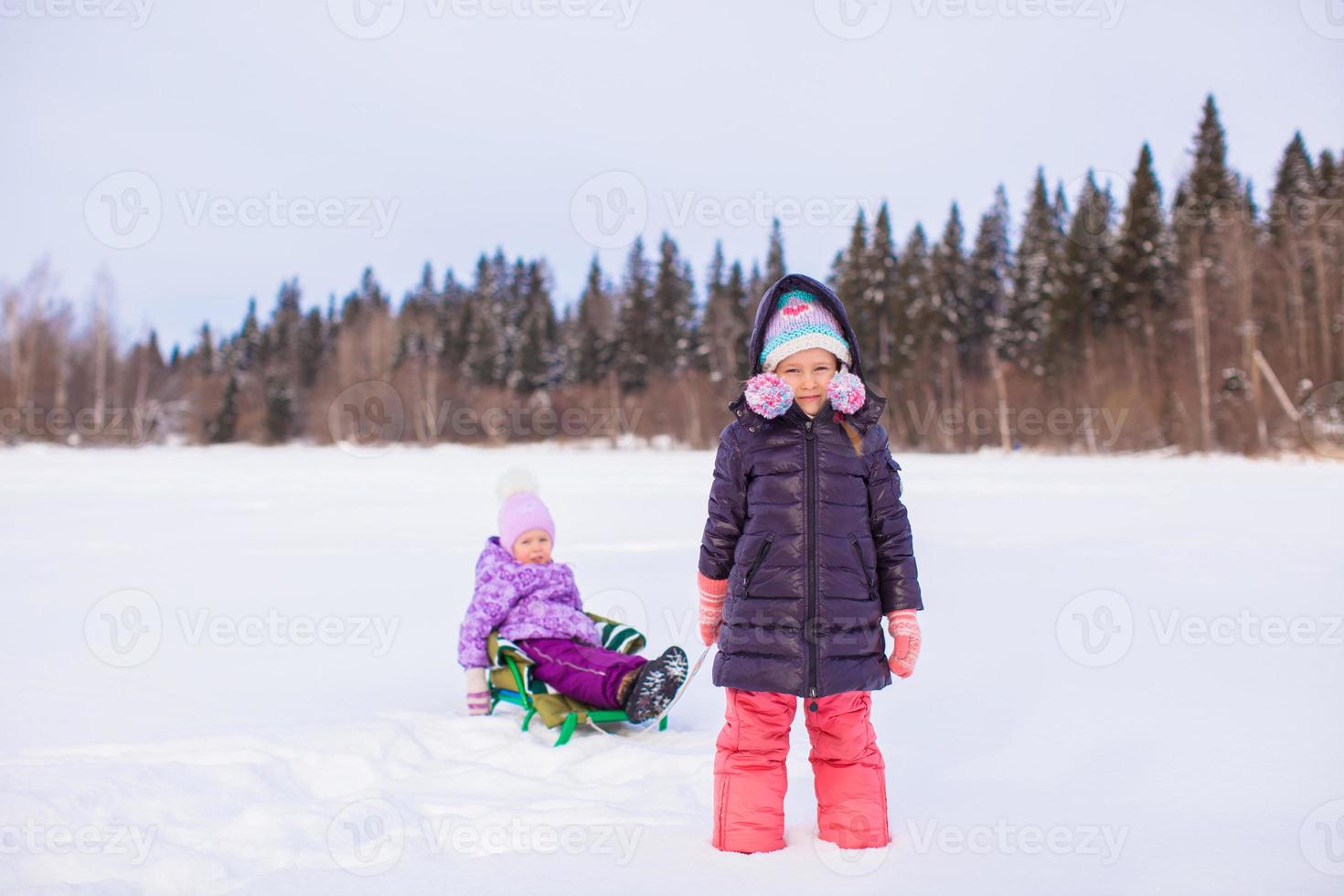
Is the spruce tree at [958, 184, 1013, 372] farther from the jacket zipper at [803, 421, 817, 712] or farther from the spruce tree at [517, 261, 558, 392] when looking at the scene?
the jacket zipper at [803, 421, 817, 712]

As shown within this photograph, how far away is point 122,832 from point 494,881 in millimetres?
1059

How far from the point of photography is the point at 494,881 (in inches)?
83.4

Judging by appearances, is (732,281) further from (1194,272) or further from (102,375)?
(102,375)

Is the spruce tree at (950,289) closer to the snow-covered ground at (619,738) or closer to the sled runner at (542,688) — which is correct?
the snow-covered ground at (619,738)

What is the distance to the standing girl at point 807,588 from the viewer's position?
7.70 feet

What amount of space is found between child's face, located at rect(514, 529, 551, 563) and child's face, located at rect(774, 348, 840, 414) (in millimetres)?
1911

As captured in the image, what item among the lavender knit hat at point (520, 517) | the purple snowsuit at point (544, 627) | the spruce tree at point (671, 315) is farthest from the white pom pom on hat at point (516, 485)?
the spruce tree at point (671, 315)

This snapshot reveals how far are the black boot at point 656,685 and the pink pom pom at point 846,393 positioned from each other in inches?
55.1

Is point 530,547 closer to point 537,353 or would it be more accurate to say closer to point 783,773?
point 783,773

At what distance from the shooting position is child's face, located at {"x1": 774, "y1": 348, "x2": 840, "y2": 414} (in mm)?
2490

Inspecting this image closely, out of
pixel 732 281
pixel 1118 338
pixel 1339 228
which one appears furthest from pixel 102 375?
pixel 1339 228

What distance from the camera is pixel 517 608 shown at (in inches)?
154

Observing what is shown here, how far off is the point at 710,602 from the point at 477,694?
1685 mm

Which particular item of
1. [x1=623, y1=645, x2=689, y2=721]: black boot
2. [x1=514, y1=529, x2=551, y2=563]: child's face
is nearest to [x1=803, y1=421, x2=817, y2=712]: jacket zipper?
[x1=623, y1=645, x2=689, y2=721]: black boot
